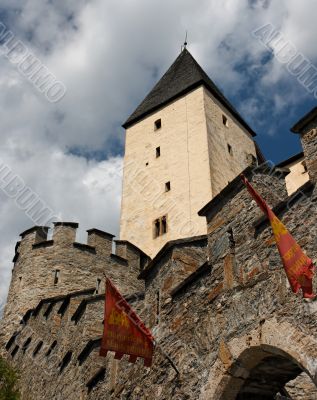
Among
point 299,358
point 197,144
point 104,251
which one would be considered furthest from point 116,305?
point 197,144

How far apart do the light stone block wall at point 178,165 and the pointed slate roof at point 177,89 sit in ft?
1.26

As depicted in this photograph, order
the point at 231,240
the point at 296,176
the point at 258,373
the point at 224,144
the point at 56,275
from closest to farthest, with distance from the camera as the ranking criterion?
the point at 258,373, the point at 231,240, the point at 56,275, the point at 296,176, the point at 224,144

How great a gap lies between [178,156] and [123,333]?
52.4 ft

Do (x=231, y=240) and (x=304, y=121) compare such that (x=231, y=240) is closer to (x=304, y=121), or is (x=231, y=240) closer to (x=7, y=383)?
(x=304, y=121)

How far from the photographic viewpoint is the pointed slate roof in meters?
24.5

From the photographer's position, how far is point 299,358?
460 cm

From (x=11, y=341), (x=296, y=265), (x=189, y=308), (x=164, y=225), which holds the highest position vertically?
(x=164, y=225)

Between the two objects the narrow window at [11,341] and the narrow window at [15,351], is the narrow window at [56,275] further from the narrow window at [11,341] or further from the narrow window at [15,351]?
the narrow window at [15,351]

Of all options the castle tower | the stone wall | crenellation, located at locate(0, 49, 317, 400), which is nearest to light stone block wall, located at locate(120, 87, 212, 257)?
the castle tower

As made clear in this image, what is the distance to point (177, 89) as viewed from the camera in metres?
24.9

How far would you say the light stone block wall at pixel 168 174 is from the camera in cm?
2022

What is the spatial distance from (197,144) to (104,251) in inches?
285

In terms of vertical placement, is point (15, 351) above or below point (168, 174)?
below

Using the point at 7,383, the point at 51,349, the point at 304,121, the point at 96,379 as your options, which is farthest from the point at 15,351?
the point at 304,121
